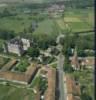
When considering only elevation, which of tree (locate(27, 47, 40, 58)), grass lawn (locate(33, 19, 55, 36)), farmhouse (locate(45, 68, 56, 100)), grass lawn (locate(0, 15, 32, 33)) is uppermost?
farmhouse (locate(45, 68, 56, 100))

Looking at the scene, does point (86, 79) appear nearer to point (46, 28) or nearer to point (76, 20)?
point (46, 28)

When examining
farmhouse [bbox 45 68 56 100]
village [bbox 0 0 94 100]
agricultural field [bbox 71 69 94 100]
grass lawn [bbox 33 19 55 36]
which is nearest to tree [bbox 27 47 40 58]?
village [bbox 0 0 94 100]

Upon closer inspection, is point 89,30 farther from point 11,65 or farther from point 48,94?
point 48,94

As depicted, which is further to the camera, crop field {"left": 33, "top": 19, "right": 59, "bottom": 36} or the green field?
crop field {"left": 33, "top": 19, "right": 59, "bottom": 36}

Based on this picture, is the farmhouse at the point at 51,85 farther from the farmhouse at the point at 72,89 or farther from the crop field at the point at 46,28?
the crop field at the point at 46,28

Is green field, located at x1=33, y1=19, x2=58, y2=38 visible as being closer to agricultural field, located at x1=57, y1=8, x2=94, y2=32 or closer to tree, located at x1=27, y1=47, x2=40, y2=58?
agricultural field, located at x1=57, y1=8, x2=94, y2=32

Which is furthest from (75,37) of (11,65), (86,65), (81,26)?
(11,65)

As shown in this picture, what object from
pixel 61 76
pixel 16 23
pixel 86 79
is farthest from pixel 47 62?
pixel 16 23
